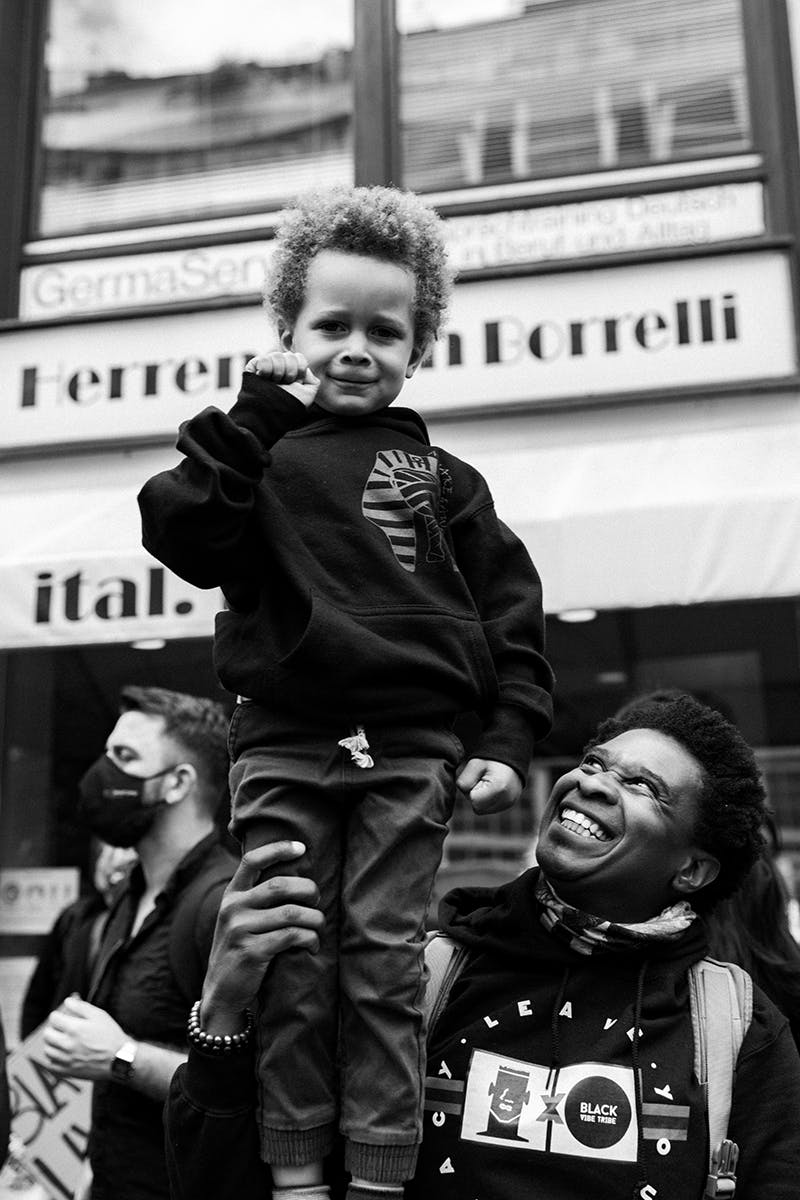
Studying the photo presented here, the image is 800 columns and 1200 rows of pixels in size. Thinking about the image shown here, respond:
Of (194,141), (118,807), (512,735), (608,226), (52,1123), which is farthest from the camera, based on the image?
(194,141)

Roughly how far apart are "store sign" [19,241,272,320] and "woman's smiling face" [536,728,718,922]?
13.6 feet

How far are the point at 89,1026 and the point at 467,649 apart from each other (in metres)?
1.52

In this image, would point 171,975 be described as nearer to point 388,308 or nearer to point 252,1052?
point 252,1052

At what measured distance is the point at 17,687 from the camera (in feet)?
19.8

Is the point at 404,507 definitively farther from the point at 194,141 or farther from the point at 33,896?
the point at 194,141

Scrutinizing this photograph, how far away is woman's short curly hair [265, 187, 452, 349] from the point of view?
2.10 meters

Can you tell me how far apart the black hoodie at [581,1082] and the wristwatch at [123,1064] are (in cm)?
109

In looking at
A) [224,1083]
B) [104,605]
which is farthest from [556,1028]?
[104,605]

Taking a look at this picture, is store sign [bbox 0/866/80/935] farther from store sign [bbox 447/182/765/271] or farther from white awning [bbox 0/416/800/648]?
store sign [bbox 447/182/765/271]

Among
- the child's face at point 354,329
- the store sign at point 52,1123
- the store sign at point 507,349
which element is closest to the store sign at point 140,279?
the store sign at point 507,349

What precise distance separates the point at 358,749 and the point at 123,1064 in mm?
1399

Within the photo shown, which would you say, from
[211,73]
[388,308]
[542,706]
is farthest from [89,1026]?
[211,73]

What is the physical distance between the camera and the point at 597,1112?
1.99m

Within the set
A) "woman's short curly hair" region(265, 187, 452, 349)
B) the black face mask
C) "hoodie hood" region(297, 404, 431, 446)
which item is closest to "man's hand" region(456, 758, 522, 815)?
"hoodie hood" region(297, 404, 431, 446)
